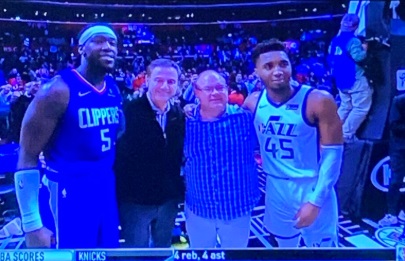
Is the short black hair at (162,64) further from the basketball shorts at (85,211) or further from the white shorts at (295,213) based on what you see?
the white shorts at (295,213)

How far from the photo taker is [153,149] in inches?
74.9

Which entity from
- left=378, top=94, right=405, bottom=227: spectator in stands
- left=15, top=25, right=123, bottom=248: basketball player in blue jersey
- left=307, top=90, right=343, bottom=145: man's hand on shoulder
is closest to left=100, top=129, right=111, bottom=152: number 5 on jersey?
left=15, top=25, right=123, bottom=248: basketball player in blue jersey

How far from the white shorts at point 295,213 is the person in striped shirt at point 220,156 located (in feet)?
0.21

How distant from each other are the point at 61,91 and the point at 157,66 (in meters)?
0.34

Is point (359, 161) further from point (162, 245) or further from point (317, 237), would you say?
point (162, 245)

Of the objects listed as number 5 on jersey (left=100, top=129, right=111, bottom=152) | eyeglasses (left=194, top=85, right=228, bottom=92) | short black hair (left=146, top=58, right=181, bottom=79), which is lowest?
number 5 on jersey (left=100, top=129, right=111, bottom=152)

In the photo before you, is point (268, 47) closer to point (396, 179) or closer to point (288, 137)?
point (288, 137)

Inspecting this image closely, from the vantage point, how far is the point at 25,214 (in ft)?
6.23

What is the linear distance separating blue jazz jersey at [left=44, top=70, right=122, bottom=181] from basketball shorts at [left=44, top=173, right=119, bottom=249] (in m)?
0.04

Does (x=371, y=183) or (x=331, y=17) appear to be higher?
(x=331, y=17)

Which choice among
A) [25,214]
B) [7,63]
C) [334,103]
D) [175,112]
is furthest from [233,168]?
[7,63]

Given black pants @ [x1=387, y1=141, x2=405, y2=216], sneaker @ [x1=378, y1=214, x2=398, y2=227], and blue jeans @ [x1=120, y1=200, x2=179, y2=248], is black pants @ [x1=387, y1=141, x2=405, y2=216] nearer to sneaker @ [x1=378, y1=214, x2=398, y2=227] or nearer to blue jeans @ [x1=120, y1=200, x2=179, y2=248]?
sneaker @ [x1=378, y1=214, x2=398, y2=227]

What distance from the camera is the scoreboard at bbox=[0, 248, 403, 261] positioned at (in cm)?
189

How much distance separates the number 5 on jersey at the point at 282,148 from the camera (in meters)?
1.89
